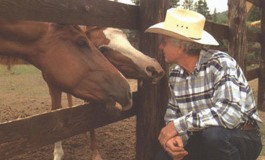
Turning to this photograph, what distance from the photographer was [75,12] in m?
2.51

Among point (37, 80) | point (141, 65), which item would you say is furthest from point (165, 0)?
point (37, 80)

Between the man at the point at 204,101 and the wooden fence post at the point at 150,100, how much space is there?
0.41 m

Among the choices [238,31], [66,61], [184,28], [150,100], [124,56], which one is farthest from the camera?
[238,31]

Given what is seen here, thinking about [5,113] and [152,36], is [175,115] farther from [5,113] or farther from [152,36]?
[5,113]

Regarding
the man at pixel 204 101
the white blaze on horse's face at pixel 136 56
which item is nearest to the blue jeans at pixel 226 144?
the man at pixel 204 101

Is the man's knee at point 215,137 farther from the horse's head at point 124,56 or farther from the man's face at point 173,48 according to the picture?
the horse's head at point 124,56

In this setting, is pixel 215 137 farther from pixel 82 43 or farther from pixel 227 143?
pixel 82 43

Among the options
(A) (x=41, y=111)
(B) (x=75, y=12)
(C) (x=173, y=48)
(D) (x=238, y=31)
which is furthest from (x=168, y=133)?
(A) (x=41, y=111)

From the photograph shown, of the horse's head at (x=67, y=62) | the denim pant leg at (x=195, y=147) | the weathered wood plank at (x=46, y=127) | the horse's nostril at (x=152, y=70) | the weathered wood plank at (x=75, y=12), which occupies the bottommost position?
the denim pant leg at (x=195, y=147)

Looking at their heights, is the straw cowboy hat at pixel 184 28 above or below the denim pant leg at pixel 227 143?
above

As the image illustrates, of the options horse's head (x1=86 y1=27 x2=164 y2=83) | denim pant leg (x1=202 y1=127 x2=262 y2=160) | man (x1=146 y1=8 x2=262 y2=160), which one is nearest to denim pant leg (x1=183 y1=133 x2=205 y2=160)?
man (x1=146 y1=8 x2=262 y2=160)

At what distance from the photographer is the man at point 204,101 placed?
249 cm

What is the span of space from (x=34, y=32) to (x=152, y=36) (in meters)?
0.98

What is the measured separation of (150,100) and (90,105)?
2.18 feet
